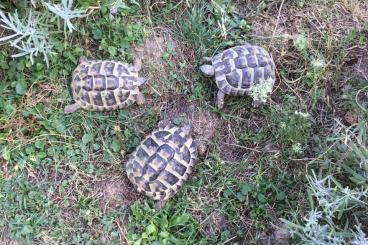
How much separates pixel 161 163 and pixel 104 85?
0.75 m

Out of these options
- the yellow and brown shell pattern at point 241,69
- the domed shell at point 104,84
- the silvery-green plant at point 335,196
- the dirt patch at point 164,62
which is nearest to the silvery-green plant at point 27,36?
the domed shell at point 104,84

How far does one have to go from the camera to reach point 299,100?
4.45 m

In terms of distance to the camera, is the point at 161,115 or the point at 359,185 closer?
the point at 359,185

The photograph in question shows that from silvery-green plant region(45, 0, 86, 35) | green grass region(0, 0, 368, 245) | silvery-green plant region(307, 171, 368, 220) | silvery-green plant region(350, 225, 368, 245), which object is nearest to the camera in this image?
silvery-green plant region(350, 225, 368, 245)

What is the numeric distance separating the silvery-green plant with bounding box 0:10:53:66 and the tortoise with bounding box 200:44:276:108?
48.4 inches

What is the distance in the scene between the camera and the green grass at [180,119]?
168 inches

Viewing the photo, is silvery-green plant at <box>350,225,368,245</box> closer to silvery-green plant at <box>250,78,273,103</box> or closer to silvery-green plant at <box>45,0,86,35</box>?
silvery-green plant at <box>250,78,273,103</box>

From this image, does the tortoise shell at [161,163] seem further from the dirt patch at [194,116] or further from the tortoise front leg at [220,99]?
the tortoise front leg at [220,99]

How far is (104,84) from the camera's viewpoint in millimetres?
4254

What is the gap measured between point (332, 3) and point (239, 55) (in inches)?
37.7

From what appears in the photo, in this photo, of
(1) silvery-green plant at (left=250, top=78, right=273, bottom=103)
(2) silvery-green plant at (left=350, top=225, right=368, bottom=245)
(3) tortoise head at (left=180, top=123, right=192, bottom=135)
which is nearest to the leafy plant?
(3) tortoise head at (left=180, top=123, right=192, bottom=135)

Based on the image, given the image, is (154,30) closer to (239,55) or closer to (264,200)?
(239,55)

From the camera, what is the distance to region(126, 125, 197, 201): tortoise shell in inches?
166

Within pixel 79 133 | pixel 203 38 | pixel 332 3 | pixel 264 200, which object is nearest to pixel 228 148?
pixel 264 200
